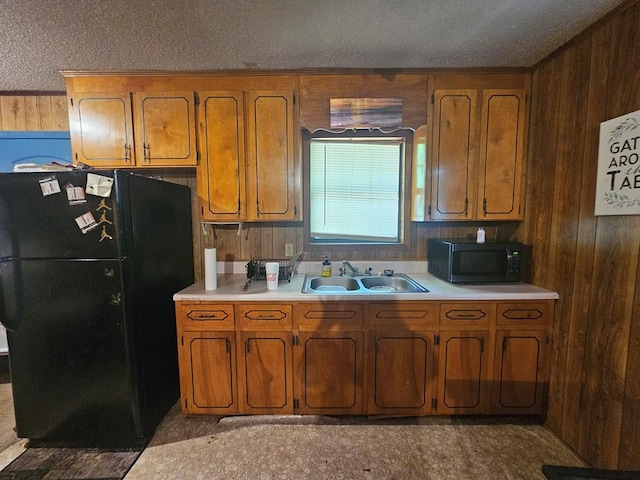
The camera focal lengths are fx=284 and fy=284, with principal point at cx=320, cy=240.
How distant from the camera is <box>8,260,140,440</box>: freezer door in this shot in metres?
1.67

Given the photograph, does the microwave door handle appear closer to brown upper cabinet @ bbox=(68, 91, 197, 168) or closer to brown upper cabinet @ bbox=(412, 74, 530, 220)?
brown upper cabinet @ bbox=(412, 74, 530, 220)

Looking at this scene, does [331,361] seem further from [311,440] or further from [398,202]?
[398,202]

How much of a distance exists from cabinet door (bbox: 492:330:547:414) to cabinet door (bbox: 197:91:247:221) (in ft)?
6.83

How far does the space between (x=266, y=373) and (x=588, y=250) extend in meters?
2.13

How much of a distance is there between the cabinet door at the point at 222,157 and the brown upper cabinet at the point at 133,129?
107 millimetres

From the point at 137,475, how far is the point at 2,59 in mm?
2800

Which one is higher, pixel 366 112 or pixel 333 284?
→ pixel 366 112

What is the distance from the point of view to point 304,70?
6.94 feet

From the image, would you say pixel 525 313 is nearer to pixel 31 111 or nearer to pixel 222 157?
pixel 222 157

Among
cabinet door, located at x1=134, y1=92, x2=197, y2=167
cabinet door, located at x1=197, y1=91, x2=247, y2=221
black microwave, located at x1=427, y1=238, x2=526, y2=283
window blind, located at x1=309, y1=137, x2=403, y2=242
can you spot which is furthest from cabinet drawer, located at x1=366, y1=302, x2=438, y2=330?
cabinet door, located at x1=134, y1=92, x2=197, y2=167

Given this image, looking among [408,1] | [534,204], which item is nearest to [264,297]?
[408,1]

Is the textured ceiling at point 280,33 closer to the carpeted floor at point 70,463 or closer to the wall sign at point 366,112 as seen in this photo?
the wall sign at point 366,112

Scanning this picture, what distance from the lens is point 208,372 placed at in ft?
6.37

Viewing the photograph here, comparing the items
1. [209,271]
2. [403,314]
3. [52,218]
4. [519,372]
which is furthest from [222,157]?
[519,372]
